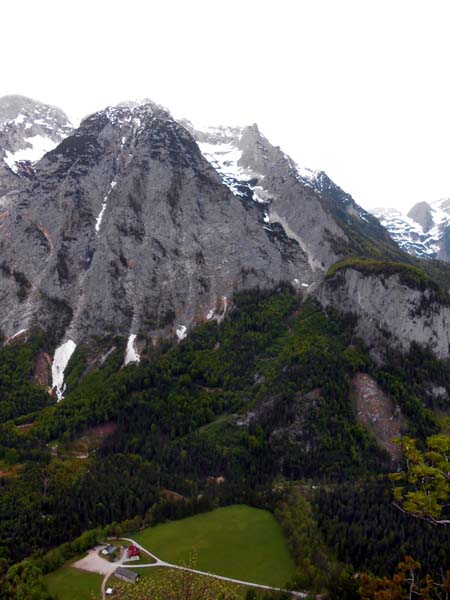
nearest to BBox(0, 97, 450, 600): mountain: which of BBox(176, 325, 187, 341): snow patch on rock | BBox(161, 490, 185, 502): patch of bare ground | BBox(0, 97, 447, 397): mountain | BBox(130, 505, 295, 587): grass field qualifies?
BBox(161, 490, 185, 502): patch of bare ground

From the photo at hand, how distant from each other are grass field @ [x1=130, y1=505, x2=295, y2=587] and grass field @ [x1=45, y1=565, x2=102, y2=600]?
34.3ft

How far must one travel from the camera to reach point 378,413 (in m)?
109

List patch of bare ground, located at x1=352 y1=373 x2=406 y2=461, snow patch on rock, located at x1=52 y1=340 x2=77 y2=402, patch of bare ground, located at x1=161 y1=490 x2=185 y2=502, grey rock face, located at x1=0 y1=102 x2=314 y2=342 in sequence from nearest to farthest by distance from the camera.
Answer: patch of bare ground, located at x1=161 y1=490 x2=185 y2=502
patch of bare ground, located at x1=352 y1=373 x2=406 y2=461
snow patch on rock, located at x1=52 y1=340 x2=77 y2=402
grey rock face, located at x1=0 y1=102 x2=314 y2=342

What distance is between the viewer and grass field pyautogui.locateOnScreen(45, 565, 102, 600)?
57.7 meters

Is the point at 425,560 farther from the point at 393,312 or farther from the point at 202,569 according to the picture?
the point at 393,312

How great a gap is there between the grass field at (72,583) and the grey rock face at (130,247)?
9207 cm

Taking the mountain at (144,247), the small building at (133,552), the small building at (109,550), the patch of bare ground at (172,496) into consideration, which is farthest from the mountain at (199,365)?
the small building at (133,552)

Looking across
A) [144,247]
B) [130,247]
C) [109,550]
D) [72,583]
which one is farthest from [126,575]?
[130,247]

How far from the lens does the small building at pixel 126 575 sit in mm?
60094

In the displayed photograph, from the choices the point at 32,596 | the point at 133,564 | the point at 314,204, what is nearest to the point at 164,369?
the point at 133,564

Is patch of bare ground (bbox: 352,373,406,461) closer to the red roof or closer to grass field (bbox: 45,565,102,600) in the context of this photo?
the red roof

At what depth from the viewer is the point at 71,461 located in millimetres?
97438

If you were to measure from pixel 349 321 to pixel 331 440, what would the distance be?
46765 millimetres

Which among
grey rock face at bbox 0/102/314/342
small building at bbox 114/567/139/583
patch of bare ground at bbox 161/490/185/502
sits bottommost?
small building at bbox 114/567/139/583
